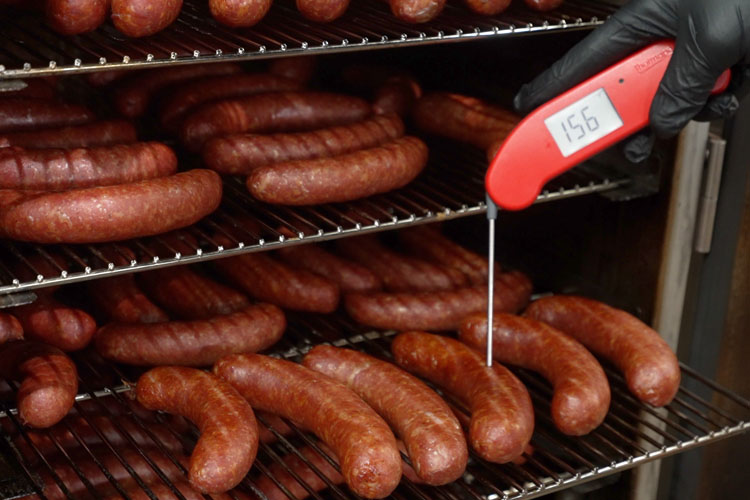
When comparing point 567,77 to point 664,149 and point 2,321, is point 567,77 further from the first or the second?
point 2,321

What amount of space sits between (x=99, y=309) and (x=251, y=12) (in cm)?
96

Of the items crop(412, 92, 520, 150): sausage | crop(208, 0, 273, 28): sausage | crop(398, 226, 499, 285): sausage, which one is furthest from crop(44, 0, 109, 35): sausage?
crop(398, 226, 499, 285): sausage

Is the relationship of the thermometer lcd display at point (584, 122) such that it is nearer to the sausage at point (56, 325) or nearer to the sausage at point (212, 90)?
the sausage at point (212, 90)

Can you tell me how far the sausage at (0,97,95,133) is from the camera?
2.47 metres

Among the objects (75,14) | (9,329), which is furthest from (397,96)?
(9,329)

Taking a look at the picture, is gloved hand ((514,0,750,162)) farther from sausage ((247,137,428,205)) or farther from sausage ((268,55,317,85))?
sausage ((268,55,317,85))

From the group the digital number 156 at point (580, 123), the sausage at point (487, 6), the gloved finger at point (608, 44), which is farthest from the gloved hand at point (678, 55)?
the sausage at point (487, 6)

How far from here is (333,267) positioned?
2.94m

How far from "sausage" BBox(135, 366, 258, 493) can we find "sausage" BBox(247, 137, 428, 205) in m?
0.46

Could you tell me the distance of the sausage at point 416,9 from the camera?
2.29 meters

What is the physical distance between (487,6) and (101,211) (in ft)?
3.30

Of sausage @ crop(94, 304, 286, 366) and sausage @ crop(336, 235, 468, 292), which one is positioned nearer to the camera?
sausage @ crop(94, 304, 286, 366)

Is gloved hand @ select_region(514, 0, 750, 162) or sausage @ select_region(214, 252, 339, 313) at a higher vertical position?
gloved hand @ select_region(514, 0, 750, 162)

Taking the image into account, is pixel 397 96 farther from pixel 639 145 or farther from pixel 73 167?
pixel 73 167
